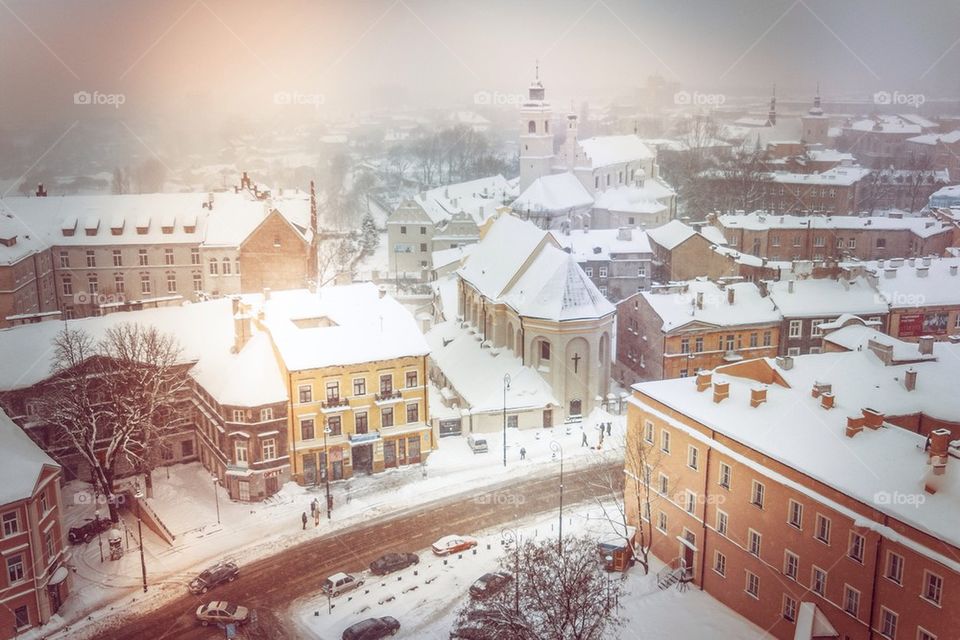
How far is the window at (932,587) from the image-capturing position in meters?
19.6

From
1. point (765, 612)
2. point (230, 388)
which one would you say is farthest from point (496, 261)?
point (765, 612)

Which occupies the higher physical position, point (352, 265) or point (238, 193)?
point (238, 193)

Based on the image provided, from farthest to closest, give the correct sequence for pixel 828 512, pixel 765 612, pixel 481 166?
1. pixel 481 166
2. pixel 765 612
3. pixel 828 512

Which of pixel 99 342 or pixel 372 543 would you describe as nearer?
pixel 372 543

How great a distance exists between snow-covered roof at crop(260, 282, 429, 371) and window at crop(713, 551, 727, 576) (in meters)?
14.7

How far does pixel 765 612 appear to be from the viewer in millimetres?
24562

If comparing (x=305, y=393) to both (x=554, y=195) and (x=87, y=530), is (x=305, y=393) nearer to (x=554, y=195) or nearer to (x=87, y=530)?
(x=87, y=530)

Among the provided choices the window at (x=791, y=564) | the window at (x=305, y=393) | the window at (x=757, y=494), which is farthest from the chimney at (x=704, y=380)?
the window at (x=305, y=393)

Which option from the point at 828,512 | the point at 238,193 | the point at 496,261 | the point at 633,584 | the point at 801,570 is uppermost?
the point at 238,193

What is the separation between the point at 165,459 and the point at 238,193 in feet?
70.2

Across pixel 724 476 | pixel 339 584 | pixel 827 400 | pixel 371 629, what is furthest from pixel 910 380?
pixel 339 584

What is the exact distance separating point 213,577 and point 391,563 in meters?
5.78

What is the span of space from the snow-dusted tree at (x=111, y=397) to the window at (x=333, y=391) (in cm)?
598

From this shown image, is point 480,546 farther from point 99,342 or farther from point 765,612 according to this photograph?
point 99,342
